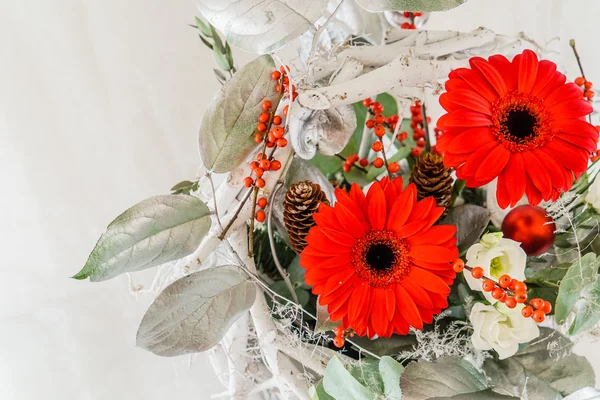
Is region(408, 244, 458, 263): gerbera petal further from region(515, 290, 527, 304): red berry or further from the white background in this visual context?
the white background

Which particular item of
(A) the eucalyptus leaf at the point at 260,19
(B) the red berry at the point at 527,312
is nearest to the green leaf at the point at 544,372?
(B) the red berry at the point at 527,312

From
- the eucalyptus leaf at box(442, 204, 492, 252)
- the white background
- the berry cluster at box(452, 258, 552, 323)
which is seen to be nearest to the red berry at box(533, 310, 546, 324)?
the berry cluster at box(452, 258, 552, 323)

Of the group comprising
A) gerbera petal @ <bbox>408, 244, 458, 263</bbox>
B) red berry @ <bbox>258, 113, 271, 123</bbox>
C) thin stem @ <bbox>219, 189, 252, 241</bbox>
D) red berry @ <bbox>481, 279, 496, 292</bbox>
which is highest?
red berry @ <bbox>258, 113, 271, 123</bbox>

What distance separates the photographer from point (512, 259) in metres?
0.38

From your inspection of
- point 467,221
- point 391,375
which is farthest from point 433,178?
point 391,375

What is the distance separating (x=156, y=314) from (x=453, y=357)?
21cm

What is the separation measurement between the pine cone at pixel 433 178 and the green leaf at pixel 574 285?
0.36 ft

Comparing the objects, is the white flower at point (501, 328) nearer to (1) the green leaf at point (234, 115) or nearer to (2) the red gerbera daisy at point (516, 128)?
(2) the red gerbera daisy at point (516, 128)

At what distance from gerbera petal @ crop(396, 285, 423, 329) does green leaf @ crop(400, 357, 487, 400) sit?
0.03 metres

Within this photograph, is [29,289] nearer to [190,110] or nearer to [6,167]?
[6,167]

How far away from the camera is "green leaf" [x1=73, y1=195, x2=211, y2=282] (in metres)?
0.34

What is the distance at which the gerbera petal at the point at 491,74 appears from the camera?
0.35m

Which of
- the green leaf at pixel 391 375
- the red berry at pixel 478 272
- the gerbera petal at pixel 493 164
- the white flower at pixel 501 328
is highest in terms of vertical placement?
the gerbera petal at pixel 493 164

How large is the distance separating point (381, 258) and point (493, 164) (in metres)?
0.09
